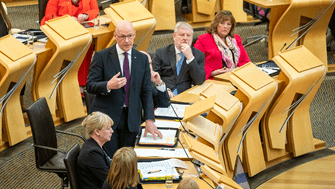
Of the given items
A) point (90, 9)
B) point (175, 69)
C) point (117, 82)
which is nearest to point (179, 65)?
point (175, 69)

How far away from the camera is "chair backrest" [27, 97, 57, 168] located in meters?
3.23

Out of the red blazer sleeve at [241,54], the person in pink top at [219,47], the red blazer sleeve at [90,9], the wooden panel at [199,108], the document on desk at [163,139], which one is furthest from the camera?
the red blazer sleeve at [90,9]

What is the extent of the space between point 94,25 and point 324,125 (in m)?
2.96

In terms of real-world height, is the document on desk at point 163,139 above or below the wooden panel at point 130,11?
below

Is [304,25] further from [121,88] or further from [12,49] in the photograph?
[12,49]

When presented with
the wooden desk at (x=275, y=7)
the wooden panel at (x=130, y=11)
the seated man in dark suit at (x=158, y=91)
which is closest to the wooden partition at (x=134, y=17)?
the wooden panel at (x=130, y=11)

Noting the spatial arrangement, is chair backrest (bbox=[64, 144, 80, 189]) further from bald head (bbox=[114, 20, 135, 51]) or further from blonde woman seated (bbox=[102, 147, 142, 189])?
bald head (bbox=[114, 20, 135, 51])

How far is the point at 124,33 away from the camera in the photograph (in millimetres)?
3090

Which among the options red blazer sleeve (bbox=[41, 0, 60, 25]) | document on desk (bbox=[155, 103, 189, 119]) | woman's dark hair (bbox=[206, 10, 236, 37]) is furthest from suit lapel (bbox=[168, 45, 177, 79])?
red blazer sleeve (bbox=[41, 0, 60, 25])

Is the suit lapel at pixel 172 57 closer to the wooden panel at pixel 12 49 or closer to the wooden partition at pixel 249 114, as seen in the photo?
the wooden partition at pixel 249 114

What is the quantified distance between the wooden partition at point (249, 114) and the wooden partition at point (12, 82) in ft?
6.19

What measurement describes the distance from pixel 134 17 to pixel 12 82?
170 centimetres

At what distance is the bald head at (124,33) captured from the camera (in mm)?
3078

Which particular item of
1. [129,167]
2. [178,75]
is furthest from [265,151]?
[129,167]
